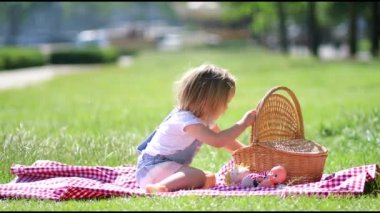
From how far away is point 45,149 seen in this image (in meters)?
7.14

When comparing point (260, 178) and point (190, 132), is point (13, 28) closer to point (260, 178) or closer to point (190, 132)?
point (190, 132)

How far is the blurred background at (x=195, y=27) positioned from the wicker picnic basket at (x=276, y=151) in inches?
1101

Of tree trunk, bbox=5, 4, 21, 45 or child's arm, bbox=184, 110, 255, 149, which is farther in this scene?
tree trunk, bbox=5, 4, 21, 45

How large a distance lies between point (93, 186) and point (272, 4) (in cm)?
3736

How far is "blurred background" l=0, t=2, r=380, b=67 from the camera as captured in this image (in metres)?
41.9

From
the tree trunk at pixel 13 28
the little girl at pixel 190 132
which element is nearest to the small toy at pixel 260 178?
the little girl at pixel 190 132

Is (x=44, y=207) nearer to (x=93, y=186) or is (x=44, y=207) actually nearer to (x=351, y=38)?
(x=93, y=186)

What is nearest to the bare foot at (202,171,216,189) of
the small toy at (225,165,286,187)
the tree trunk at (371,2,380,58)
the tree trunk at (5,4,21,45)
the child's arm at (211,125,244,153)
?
the small toy at (225,165,286,187)

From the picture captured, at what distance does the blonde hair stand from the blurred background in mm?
28447

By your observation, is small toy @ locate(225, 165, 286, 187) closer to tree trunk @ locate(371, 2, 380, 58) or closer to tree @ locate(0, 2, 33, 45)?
tree @ locate(0, 2, 33, 45)

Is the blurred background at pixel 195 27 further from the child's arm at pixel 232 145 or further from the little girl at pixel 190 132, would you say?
the little girl at pixel 190 132

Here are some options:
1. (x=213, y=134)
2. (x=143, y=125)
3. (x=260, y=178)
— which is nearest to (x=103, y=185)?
(x=213, y=134)

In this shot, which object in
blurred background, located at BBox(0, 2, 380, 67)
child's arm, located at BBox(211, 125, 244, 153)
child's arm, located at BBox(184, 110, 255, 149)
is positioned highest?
child's arm, located at BBox(184, 110, 255, 149)

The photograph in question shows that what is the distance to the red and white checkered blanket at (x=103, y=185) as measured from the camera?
5262 mm
